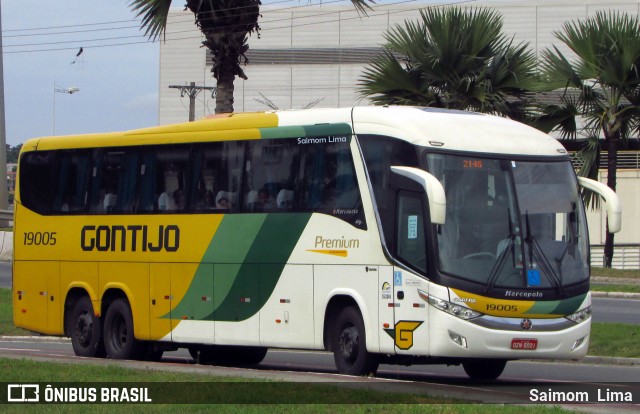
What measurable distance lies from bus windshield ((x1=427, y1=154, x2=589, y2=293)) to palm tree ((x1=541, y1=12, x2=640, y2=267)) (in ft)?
39.7

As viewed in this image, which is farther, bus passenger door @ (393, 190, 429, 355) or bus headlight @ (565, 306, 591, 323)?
bus headlight @ (565, 306, 591, 323)

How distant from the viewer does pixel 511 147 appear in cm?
1559

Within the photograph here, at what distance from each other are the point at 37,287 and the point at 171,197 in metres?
3.68

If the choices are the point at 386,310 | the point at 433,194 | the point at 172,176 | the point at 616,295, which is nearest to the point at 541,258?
the point at 433,194

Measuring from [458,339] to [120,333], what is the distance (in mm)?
6972

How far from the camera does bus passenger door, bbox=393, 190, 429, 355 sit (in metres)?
14.8

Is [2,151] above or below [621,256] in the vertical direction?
above

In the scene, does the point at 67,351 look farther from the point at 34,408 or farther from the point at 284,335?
the point at 34,408

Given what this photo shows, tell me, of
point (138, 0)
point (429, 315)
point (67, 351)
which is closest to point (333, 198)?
point (429, 315)

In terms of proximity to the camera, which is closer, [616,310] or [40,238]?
[40,238]

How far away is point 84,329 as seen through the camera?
65.8 ft

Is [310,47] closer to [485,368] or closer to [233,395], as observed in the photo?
[485,368]

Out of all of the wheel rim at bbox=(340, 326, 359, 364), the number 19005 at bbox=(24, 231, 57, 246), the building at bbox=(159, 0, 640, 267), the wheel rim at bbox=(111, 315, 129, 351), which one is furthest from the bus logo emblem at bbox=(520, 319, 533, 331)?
the building at bbox=(159, 0, 640, 267)

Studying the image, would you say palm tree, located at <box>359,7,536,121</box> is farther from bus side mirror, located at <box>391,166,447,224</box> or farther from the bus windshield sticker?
bus side mirror, located at <box>391,166,447,224</box>
